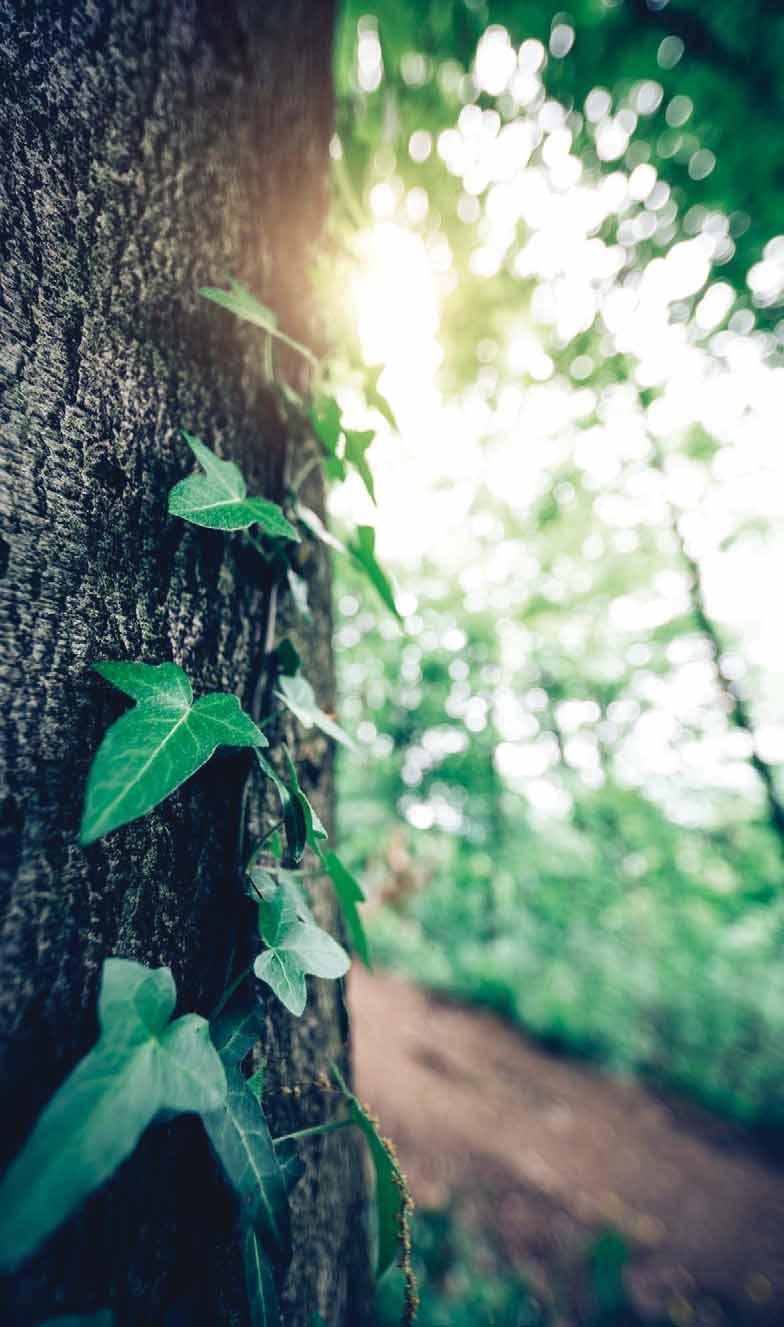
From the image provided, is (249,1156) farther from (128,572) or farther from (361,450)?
(361,450)

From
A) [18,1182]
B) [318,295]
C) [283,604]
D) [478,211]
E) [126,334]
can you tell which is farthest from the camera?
[478,211]

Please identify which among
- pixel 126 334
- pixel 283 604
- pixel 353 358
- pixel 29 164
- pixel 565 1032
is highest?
pixel 353 358

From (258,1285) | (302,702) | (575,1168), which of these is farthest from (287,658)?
(575,1168)

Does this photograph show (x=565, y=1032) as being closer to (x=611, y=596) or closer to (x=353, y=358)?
(x=611, y=596)

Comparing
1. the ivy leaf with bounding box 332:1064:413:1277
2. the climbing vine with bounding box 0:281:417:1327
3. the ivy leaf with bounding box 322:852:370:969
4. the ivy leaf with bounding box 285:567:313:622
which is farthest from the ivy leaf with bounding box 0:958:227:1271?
the ivy leaf with bounding box 285:567:313:622

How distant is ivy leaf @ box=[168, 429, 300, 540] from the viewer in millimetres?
623

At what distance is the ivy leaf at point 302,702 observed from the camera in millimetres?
756

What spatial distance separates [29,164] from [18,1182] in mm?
953

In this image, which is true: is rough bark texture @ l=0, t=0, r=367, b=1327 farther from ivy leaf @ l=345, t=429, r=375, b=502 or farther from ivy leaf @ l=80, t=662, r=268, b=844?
ivy leaf @ l=345, t=429, r=375, b=502

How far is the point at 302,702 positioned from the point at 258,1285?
0.68m

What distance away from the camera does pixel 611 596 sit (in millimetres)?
8625

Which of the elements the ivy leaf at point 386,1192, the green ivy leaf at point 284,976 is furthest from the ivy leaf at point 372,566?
the ivy leaf at point 386,1192

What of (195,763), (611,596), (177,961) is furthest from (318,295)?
(611,596)

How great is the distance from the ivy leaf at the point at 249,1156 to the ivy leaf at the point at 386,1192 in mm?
180
